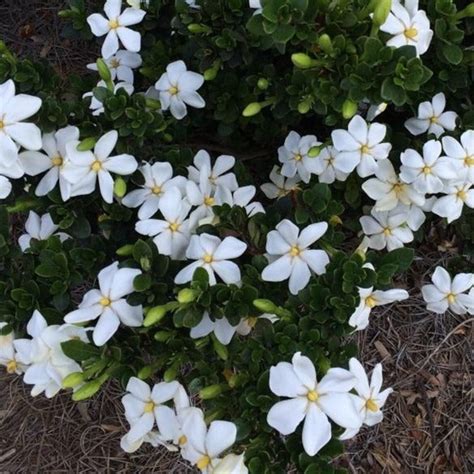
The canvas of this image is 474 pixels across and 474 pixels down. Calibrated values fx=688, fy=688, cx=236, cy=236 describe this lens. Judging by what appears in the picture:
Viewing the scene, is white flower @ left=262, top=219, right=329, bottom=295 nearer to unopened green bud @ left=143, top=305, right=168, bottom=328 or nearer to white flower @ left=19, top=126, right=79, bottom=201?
unopened green bud @ left=143, top=305, right=168, bottom=328

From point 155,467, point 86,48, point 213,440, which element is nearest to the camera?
point 213,440

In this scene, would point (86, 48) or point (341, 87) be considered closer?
point (341, 87)

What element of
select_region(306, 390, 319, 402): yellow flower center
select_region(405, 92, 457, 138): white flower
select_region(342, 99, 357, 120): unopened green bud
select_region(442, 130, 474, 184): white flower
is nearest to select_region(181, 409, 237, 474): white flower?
select_region(306, 390, 319, 402): yellow flower center

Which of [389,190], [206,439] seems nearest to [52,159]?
[206,439]

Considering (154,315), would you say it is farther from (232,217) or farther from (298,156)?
(298,156)

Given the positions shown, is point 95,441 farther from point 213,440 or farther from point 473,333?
point 473,333

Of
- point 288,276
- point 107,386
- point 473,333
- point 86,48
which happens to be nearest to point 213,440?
point 288,276
